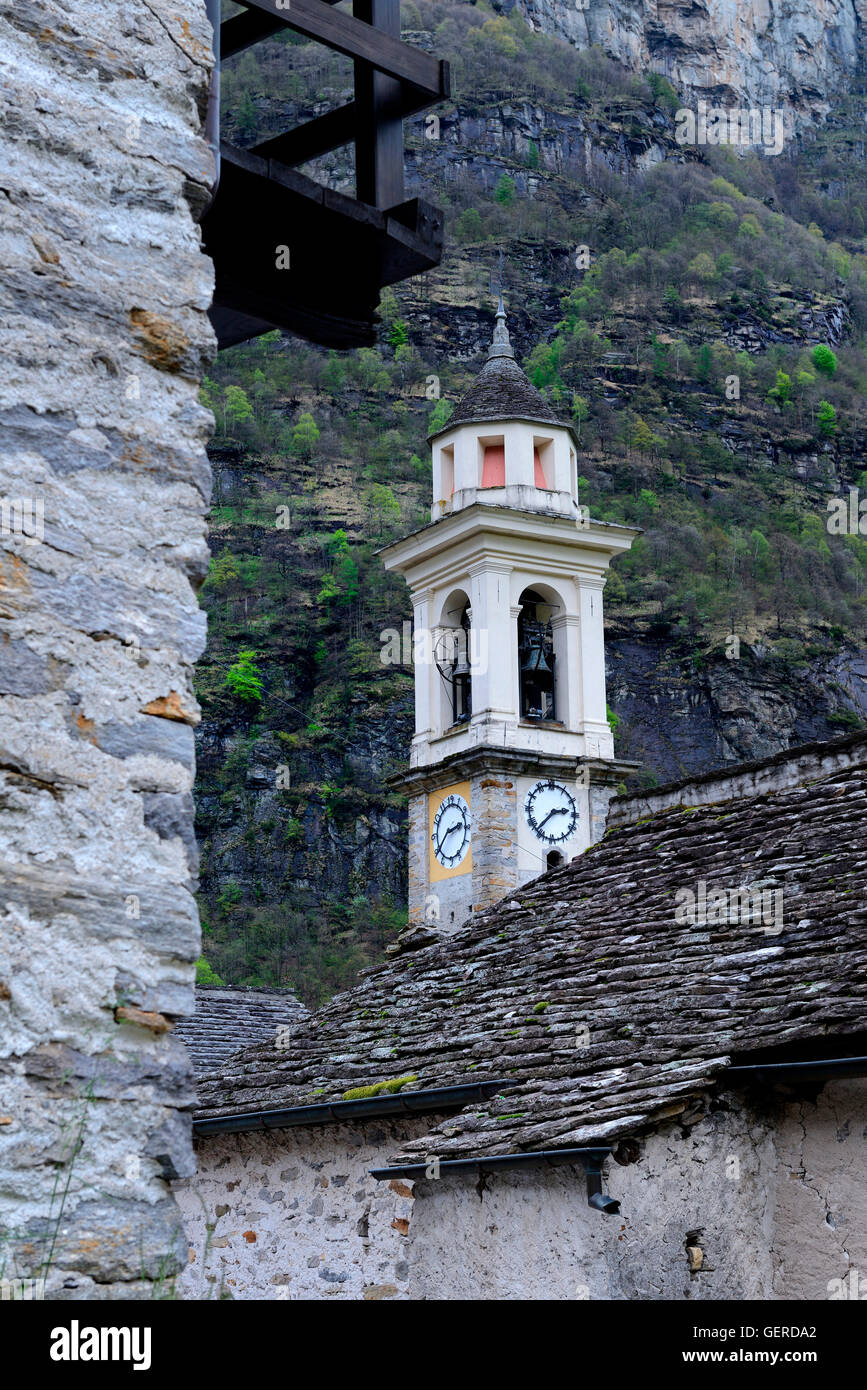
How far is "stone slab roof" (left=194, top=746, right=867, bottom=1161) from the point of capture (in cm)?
671

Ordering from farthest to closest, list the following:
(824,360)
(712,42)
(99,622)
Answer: (712,42) < (824,360) < (99,622)

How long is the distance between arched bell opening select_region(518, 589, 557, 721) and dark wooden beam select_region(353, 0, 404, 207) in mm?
16831

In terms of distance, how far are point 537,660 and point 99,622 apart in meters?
19.4

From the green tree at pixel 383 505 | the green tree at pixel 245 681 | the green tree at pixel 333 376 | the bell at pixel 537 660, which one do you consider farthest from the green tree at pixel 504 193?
the bell at pixel 537 660

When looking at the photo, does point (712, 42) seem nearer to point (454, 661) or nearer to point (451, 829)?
point (454, 661)

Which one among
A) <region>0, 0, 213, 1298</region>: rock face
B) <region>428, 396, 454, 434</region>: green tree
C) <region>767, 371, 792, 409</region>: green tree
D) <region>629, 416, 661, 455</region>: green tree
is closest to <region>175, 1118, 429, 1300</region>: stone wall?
<region>0, 0, 213, 1298</region>: rock face

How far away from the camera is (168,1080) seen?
3176mm

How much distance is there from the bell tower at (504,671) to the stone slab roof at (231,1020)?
308cm

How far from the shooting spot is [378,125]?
5613mm

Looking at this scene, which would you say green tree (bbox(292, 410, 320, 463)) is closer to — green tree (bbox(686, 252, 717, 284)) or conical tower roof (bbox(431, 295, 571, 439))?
green tree (bbox(686, 252, 717, 284))

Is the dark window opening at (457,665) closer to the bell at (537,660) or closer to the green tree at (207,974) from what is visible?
the bell at (537,660)

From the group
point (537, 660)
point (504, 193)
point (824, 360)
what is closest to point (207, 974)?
point (537, 660)

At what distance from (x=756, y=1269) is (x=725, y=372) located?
247 ft

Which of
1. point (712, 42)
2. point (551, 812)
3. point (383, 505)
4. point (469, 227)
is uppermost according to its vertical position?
point (712, 42)
